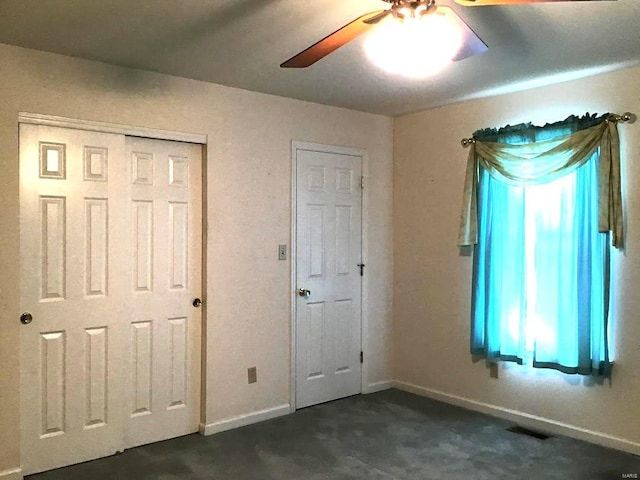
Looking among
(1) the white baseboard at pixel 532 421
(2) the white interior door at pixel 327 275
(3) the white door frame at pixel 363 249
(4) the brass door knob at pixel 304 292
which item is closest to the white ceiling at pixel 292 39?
(3) the white door frame at pixel 363 249

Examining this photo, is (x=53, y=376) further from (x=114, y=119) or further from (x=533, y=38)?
(x=533, y=38)

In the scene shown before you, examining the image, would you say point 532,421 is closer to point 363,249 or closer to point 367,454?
point 367,454

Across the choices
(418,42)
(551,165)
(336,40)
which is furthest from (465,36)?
(551,165)

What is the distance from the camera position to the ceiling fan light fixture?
2162 millimetres

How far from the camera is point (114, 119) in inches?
133

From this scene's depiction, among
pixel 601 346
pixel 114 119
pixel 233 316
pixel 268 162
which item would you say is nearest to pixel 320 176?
pixel 268 162

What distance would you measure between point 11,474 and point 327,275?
245 cm

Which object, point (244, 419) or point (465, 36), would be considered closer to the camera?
point (465, 36)

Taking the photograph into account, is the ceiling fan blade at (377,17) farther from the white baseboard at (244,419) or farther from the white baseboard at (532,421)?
the white baseboard at (532,421)

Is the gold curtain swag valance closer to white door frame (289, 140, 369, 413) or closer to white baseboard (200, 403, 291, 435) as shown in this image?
white door frame (289, 140, 369, 413)

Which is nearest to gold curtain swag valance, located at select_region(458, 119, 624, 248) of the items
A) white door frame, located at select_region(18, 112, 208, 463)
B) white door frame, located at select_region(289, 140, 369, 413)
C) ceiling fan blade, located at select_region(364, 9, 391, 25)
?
white door frame, located at select_region(289, 140, 369, 413)

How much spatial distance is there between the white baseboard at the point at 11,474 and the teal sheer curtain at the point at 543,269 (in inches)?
119

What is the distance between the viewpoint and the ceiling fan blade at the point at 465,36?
205cm

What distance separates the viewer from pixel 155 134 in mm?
3545
